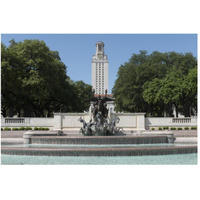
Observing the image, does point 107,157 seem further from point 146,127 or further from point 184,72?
point 184,72

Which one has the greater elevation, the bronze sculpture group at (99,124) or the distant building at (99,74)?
the distant building at (99,74)

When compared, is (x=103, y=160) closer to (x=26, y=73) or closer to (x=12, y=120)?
(x=12, y=120)

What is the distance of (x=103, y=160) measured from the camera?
11.6 metres

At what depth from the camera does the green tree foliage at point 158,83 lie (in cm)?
3659

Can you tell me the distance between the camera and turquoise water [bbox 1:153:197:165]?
11074 mm

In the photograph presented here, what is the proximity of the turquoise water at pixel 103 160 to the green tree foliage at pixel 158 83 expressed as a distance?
24793 mm

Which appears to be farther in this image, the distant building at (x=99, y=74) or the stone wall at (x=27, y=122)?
the distant building at (x=99, y=74)

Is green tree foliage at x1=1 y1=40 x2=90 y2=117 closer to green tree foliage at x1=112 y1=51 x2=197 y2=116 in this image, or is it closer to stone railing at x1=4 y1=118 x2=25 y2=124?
stone railing at x1=4 y1=118 x2=25 y2=124

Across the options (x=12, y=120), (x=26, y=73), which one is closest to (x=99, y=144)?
(x=12, y=120)

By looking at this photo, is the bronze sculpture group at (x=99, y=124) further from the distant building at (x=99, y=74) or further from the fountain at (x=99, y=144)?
the distant building at (x=99, y=74)

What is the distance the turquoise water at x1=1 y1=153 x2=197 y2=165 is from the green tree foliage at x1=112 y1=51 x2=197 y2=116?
2479cm

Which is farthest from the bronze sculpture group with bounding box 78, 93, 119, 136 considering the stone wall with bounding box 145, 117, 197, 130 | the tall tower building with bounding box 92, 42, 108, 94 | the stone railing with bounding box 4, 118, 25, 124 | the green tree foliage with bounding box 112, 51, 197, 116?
the tall tower building with bounding box 92, 42, 108, 94

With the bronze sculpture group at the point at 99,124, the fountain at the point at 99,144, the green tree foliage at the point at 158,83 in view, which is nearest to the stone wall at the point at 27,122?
the fountain at the point at 99,144

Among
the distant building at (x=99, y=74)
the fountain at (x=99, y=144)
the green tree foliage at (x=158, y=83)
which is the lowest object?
the fountain at (x=99, y=144)
